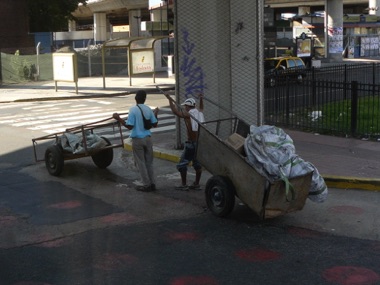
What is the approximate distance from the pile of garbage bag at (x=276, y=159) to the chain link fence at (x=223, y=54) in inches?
158

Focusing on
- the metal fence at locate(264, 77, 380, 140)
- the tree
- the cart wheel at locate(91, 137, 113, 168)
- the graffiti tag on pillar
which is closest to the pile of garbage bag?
the cart wheel at locate(91, 137, 113, 168)

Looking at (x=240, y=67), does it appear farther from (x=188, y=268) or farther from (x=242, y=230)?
(x=188, y=268)

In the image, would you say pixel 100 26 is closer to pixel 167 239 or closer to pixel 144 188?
pixel 144 188

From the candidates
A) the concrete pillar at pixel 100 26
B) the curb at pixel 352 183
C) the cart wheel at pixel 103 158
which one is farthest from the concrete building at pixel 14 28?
the curb at pixel 352 183

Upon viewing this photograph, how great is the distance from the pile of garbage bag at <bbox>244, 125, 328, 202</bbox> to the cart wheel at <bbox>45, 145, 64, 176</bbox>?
13.8 ft

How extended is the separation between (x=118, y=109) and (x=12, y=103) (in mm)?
6402

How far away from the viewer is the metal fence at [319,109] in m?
14.8

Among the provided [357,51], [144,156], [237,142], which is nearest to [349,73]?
[144,156]

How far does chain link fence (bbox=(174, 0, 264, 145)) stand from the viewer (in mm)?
11766

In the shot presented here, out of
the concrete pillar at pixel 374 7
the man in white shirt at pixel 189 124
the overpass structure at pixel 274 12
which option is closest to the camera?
the man in white shirt at pixel 189 124

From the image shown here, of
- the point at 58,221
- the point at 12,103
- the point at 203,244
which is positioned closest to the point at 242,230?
the point at 203,244

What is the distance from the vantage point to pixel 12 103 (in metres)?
25.5

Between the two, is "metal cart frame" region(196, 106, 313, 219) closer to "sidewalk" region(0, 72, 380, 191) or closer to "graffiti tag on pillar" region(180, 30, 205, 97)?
"sidewalk" region(0, 72, 380, 191)

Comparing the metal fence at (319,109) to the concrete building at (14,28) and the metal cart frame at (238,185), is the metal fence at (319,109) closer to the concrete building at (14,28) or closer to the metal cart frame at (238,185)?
the metal cart frame at (238,185)
